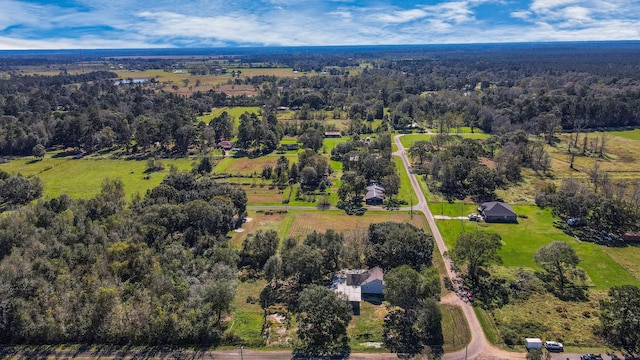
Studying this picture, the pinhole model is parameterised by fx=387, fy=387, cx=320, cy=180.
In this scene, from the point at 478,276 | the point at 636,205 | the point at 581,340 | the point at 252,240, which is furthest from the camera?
the point at 636,205

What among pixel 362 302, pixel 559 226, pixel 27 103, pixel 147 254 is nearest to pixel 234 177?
pixel 147 254

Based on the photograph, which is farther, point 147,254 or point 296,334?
point 147,254

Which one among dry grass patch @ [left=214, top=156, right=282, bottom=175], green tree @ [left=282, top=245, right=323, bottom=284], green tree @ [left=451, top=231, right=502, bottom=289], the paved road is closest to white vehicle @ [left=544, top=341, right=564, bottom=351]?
green tree @ [left=451, top=231, right=502, bottom=289]

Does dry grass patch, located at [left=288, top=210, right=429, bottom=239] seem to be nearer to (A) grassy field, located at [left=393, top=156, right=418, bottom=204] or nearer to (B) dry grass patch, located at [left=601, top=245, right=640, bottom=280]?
(A) grassy field, located at [left=393, top=156, right=418, bottom=204]

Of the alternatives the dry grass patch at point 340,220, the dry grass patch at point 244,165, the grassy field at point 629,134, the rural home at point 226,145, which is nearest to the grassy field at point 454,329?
the dry grass patch at point 340,220

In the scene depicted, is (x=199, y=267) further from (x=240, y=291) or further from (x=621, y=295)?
(x=621, y=295)

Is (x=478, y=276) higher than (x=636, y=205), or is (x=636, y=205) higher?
(x=636, y=205)

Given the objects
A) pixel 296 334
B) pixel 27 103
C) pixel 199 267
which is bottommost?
pixel 296 334

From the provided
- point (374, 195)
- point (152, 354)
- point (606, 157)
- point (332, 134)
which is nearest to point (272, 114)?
point (332, 134)
